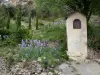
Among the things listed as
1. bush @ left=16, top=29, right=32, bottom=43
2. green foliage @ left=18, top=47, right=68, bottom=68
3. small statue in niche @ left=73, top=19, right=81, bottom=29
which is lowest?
green foliage @ left=18, top=47, right=68, bottom=68

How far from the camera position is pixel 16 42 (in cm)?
1133

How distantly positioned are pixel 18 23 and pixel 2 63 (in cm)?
420

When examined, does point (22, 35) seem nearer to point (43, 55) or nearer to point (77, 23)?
point (43, 55)

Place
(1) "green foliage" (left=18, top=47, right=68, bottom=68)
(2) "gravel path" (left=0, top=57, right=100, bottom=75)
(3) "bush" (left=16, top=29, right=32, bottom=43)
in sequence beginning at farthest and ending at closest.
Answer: (3) "bush" (left=16, top=29, right=32, bottom=43), (1) "green foliage" (left=18, top=47, right=68, bottom=68), (2) "gravel path" (left=0, top=57, right=100, bottom=75)

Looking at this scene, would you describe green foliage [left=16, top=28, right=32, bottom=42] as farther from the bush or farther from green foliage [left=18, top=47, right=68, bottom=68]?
green foliage [left=18, top=47, right=68, bottom=68]

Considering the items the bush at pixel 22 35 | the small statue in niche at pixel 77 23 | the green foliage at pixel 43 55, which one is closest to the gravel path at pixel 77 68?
the green foliage at pixel 43 55

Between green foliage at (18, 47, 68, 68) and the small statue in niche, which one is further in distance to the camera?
the small statue in niche

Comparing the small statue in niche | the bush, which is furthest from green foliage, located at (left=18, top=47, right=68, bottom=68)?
the bush

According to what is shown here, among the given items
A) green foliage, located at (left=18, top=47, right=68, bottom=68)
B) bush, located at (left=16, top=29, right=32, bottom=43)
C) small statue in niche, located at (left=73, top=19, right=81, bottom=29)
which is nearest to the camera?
green foliage, located at (left=18, top=47, right=68, bottom=68)

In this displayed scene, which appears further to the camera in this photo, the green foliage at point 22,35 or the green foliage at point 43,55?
the green foliage at point 22,35

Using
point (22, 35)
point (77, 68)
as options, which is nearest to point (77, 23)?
point (77, 68)

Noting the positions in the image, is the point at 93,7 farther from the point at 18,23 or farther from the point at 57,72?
the point at 57,72

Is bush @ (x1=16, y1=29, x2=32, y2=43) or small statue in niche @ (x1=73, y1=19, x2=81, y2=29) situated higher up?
small statue in niche @ (x1=73, y1=19, x2=81, y2=29)

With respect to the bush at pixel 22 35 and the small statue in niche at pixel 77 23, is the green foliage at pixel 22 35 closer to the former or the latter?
the bush at pixel 22 35
